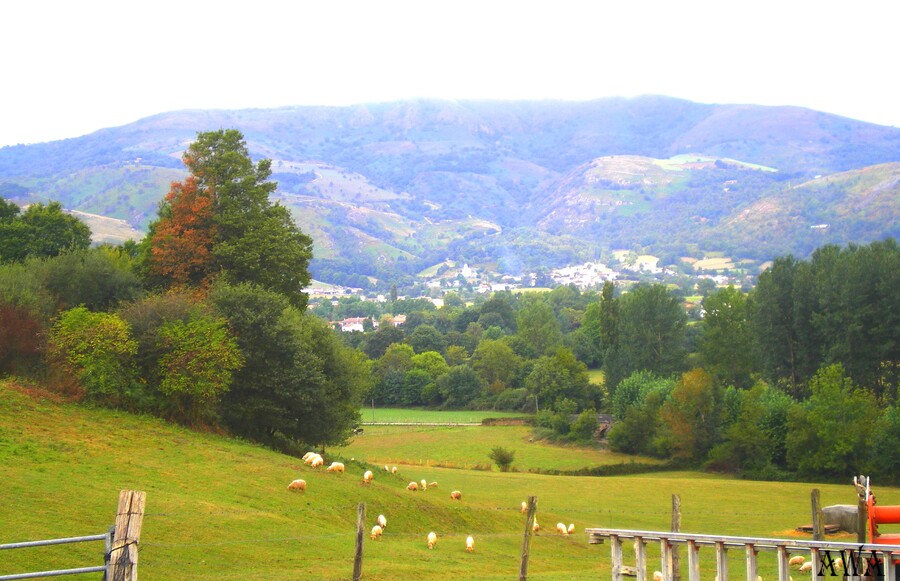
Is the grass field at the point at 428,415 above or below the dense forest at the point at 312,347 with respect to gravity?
below

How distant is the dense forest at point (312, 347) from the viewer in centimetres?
4175

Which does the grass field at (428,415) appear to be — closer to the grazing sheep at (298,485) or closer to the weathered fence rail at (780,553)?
the grazing sheep at (298,485)

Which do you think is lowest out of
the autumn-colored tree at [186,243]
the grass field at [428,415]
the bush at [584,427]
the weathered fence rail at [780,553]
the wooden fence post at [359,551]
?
the grass field at [428,415]

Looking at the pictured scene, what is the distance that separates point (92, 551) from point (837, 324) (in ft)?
237

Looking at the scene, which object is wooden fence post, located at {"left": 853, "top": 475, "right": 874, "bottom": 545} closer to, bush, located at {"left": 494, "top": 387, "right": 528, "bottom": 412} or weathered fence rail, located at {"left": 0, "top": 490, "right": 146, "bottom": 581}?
weathered fence rail, located at {"left": 0, "top": 490, "right": 146, "bottom": 581}

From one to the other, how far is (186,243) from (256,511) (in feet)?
91.6

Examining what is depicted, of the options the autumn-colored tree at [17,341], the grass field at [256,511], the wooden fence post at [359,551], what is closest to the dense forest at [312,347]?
the autumn-colored tree at [17,341]

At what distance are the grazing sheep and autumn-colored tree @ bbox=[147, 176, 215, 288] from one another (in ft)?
74.7

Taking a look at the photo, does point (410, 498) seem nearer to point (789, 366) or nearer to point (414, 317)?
point (789, 366)

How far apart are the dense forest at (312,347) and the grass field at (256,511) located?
3607 millimetres

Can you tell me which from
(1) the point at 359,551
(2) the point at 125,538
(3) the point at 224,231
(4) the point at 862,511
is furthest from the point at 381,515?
(3) the point at 224,231

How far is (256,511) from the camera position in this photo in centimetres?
2806

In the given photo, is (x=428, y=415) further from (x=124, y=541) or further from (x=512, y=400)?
(x=124, y=541)

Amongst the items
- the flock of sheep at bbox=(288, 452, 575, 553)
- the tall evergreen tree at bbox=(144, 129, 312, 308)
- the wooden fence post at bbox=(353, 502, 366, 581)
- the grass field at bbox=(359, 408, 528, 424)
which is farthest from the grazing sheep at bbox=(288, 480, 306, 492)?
the grass field at bbox=(359, 408, 528, 424)
